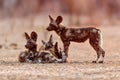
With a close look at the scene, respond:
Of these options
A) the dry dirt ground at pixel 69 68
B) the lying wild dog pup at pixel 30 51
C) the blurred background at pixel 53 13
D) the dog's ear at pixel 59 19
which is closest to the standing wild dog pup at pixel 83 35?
the dog's ear at pixel 59 19

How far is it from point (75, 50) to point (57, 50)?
2.42 metres

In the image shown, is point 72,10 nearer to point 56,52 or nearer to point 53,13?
point 53,13

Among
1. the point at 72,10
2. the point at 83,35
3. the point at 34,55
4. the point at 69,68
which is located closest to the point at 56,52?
the point at 34,55

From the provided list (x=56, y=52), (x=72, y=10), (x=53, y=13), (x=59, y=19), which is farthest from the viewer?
(x=53, y=13)

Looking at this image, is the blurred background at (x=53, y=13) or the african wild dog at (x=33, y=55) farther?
the blurred background at (x=53, y=13)

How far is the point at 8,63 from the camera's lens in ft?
32.9

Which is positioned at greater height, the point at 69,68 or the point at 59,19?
the point at 59,19

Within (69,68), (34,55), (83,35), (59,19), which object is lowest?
(69,68)

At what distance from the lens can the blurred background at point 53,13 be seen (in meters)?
18.2

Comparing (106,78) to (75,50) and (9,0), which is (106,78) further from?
(9,0)

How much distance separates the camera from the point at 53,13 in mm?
19188

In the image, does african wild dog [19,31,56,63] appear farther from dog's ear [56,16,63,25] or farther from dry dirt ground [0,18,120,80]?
dog's ear [56,16,63,25]

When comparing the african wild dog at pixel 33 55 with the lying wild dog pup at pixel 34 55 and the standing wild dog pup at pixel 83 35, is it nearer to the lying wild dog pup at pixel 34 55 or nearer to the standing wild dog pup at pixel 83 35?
the lying wild dog pup at pixel 34 55

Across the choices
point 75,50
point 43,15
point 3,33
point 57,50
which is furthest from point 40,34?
point 57,50
